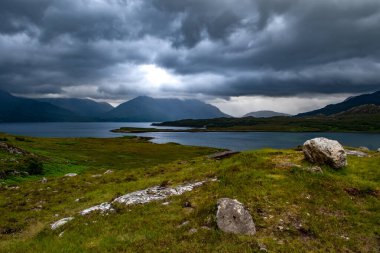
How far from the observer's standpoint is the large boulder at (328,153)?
97.3 ft

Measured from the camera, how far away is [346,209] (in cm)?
2245

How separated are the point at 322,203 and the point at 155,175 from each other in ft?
69.0

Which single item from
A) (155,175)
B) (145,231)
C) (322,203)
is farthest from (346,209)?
(155,175)

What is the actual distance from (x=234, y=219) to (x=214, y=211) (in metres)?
1.96

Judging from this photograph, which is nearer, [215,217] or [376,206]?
[215,217]

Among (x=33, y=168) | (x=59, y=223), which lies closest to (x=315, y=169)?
(x=59, y=223)

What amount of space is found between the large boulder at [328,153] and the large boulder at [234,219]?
14101 millimetres

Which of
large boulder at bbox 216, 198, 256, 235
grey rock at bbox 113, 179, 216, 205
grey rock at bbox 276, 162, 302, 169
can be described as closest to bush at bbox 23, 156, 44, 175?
grey rock at bbox 113, 179, 216, 205

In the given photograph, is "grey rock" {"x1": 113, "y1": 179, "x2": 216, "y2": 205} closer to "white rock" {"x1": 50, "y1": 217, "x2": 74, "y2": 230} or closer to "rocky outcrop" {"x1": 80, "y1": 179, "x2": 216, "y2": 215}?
"rocky outcrop" {"x1": 80, "y1": 179, "x2": 216, "y2": 215}

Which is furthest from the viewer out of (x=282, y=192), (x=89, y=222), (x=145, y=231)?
(x=282, y=192)

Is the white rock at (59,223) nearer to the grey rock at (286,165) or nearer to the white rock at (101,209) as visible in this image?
the white rock at (101,209)

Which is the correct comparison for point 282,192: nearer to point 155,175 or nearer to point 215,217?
point 215,217

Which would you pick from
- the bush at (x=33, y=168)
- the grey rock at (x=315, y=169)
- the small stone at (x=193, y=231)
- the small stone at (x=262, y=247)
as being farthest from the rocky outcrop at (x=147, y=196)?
the bush at (x=33, y=168)

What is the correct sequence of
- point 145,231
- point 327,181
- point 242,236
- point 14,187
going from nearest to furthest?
1. point 242,236
2. point 145,231
3. point 327,181
4. point 14,187
